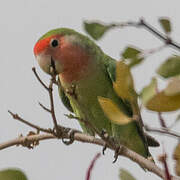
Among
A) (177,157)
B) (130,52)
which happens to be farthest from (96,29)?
(177,157)

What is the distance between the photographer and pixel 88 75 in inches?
100.0

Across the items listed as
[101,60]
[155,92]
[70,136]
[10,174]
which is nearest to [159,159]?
[155,92]

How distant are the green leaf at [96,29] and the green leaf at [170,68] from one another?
0.50ft

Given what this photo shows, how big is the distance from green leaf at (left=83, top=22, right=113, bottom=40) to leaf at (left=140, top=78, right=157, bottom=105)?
0.59ft

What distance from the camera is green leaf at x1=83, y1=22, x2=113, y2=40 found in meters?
0.83

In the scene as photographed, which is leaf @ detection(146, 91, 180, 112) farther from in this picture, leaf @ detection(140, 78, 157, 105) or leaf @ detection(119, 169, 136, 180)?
leaf @ detection(119, 169, 136, 180)

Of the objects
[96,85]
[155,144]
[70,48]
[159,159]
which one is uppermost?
[159,159]

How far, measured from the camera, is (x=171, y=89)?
63cm

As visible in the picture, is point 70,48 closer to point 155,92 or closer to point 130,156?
point 130,156

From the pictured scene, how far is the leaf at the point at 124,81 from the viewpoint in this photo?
2.53 feet

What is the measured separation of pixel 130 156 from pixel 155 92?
0.51 metres

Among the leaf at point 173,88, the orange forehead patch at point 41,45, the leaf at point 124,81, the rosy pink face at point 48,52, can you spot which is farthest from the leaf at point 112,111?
the orange forehead patch at point 41,45

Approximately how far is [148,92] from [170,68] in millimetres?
77

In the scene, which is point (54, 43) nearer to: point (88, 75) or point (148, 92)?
point (88, 75)
